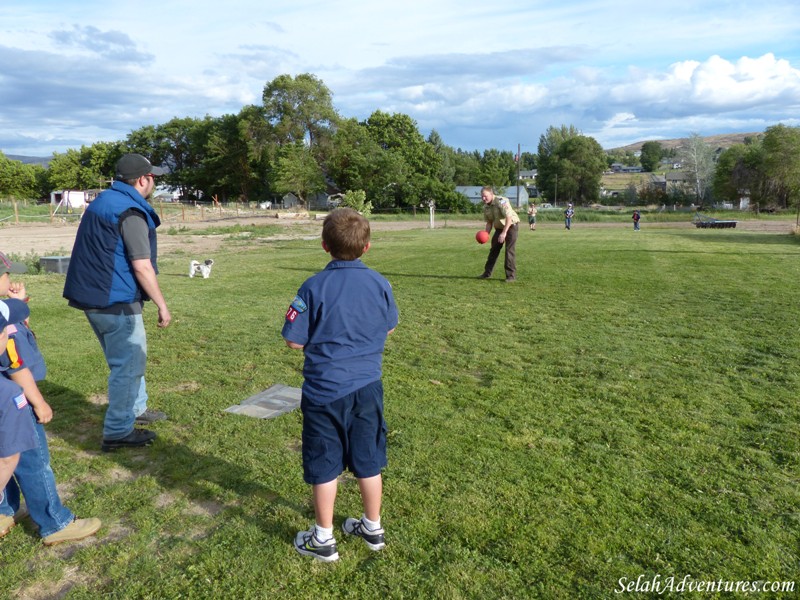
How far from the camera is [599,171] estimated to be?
94.8 meters

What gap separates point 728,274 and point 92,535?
14.7 m

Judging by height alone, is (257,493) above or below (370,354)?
below

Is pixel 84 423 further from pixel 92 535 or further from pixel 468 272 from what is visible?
pixel 468 272

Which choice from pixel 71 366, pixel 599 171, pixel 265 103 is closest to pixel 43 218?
pixel 265 103

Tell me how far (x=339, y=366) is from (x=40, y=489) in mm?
1852

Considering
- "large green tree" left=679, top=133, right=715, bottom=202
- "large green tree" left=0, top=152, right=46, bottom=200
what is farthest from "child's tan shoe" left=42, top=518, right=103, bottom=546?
"large green tree" left=0, top=152, right=46, bottom=200

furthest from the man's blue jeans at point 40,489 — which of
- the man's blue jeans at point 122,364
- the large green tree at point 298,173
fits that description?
the large green tree at point 298,173

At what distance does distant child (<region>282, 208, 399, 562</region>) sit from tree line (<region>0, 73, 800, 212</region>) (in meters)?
63.8

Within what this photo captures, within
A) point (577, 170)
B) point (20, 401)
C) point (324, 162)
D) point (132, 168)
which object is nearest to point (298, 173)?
point (324, 162)

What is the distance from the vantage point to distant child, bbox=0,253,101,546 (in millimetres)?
3091

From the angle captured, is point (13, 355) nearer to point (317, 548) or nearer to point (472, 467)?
point (317, 548)

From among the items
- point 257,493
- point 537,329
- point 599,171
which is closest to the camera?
point 257,493

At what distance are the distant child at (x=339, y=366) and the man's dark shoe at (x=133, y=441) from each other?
2035 mm

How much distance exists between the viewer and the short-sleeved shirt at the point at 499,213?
40.1 feet
